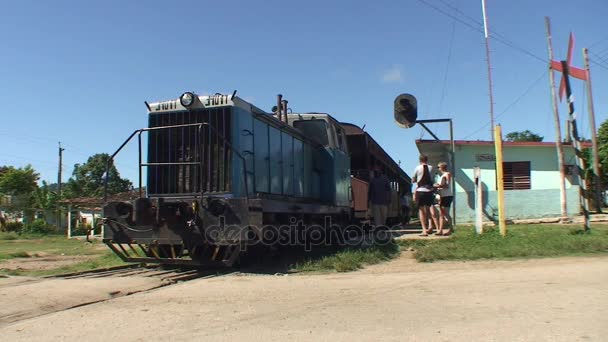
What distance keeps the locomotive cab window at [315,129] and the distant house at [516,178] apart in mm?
7314

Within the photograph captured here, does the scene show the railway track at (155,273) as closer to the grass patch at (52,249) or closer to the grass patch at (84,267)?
the grass patch at (84,267)

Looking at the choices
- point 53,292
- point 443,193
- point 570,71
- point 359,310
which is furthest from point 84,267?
point 570,71

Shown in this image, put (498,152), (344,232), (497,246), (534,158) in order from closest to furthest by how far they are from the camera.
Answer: (497,246)
(498,152)
(344,232)
(534,158)

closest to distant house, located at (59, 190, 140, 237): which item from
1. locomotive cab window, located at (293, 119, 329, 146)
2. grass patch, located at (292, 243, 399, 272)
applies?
locomotive cab window, located at (293, 119, 329, 146)

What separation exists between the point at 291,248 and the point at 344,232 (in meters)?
2.01

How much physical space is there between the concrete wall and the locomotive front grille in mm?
12176

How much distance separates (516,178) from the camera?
1838 cm

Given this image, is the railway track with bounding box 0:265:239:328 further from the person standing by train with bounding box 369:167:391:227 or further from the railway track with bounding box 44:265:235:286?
the person standing by train with bounding box 369:167:391:227

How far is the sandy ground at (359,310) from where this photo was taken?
4285mm

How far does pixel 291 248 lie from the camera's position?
34.9ft

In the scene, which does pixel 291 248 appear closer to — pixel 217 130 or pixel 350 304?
pixel 217 130

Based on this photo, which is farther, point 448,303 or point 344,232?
point 344,232

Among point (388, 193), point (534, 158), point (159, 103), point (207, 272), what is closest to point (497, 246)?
point (388, 193)

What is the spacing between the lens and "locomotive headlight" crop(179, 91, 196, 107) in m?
8.20
